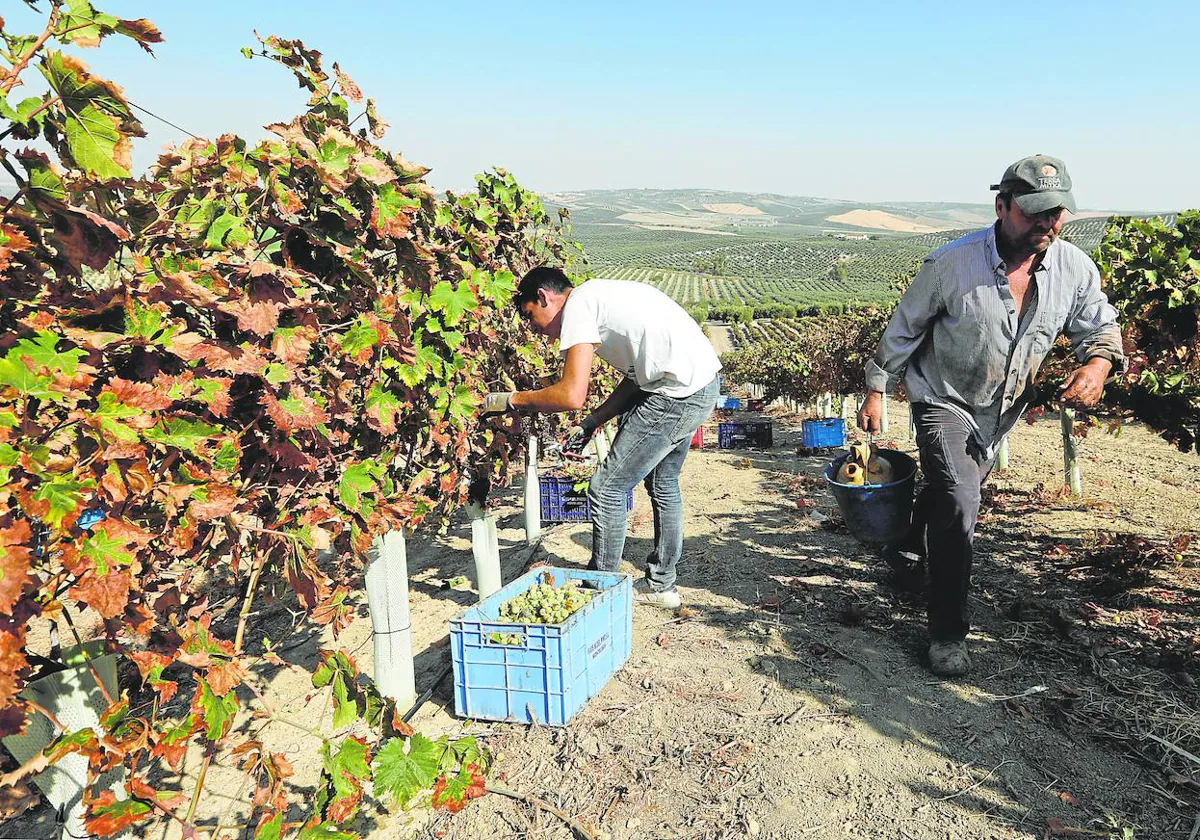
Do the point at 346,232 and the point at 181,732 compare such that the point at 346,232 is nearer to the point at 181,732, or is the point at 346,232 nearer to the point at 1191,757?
the point at 181,732

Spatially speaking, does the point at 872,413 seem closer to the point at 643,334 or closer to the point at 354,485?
the point at 643,334

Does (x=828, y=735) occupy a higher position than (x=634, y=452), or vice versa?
(x=634, y=452)

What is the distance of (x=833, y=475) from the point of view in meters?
4.64

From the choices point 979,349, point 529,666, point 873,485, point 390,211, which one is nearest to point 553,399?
point 529,666

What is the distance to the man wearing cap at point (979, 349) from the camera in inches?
147

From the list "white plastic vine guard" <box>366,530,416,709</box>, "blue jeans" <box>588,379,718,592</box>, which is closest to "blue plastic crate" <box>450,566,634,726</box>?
"white plastic vine guard" <box>366,530,416,709</box>

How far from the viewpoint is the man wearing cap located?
374cm

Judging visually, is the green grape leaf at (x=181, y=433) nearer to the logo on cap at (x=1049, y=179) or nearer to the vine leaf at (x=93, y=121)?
the vine leaf at (x=93, y=121)

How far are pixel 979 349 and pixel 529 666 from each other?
2619 mm

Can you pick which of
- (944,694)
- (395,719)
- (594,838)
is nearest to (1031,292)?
(944,694)

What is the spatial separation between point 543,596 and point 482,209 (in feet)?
8.91

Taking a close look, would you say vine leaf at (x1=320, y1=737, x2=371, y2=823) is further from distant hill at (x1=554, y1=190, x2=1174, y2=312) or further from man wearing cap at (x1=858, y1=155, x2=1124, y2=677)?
distant hill at (x1=554, y1=190, x2=1174, y2=312)

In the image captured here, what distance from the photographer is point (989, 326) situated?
3.76 meters

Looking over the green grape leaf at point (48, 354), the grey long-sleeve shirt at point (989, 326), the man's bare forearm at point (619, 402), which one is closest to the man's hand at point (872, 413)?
the grey long-sleeve shirt at point (989, 326)
